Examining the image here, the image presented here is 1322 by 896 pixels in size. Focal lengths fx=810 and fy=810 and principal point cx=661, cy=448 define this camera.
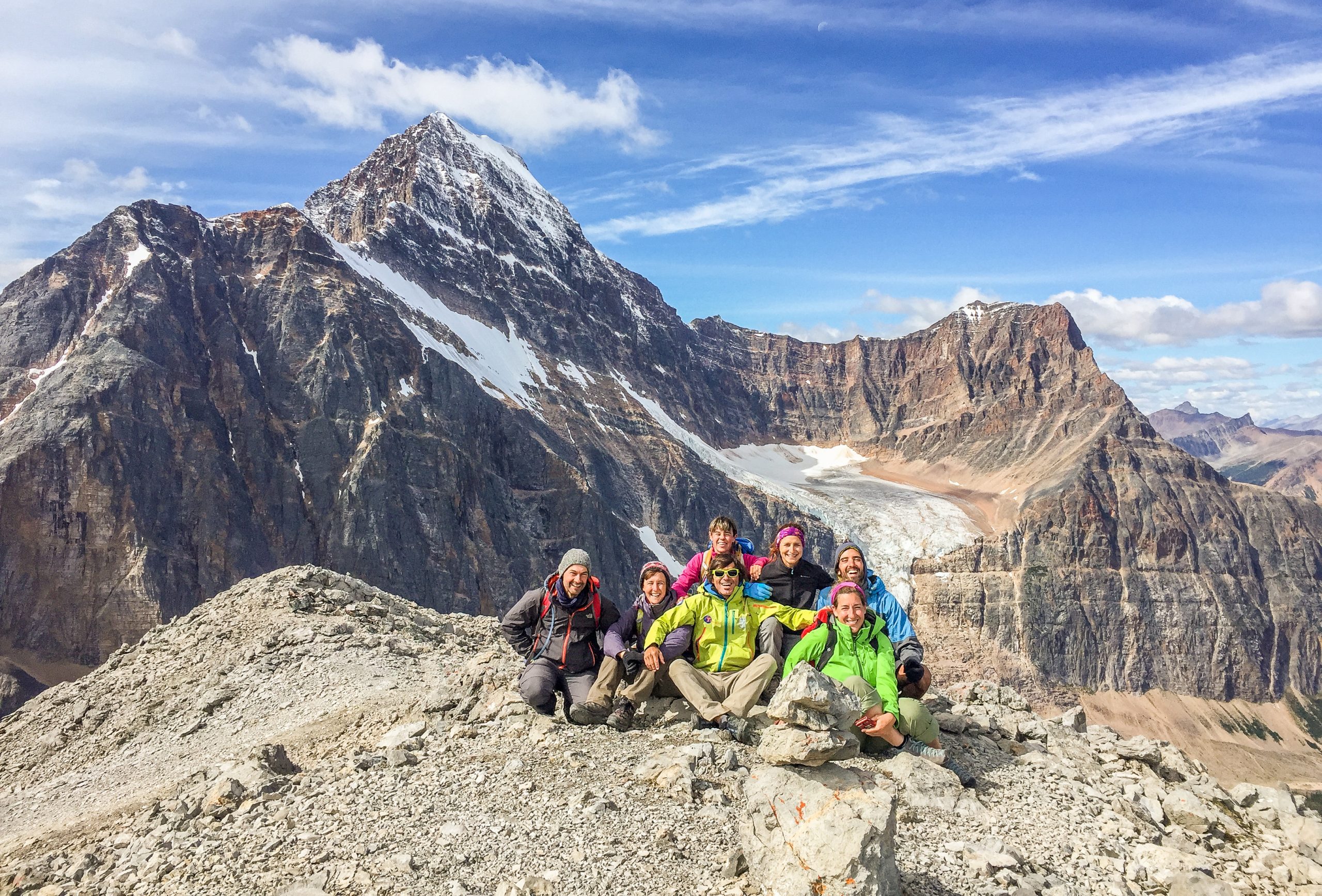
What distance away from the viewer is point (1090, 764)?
10016 millimetres

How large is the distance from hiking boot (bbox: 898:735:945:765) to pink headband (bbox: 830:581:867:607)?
62.6 inches

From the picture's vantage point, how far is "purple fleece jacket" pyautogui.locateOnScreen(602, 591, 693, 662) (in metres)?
9.71

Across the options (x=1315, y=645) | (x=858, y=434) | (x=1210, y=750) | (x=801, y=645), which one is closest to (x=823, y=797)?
(x=801, y=645)

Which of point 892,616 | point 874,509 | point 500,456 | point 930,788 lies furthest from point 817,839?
point 874,509

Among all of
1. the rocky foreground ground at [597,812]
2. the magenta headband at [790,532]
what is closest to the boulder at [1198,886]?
the rocky foreground ground at [597,812]

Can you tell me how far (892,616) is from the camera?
33.8ft

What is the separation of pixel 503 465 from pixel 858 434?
134m

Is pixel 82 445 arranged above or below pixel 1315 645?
above

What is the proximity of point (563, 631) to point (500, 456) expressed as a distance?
2891 inches

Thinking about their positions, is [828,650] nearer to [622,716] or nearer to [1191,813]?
[622,716]

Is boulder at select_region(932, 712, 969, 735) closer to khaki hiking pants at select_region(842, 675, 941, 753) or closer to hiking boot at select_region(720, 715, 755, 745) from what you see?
khaki hiking pants at select_region(842, 675, 941, 753)

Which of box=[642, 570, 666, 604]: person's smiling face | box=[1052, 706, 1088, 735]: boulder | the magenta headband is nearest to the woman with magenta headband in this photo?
the magenta headband

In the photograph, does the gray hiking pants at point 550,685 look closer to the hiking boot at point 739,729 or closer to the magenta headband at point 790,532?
the hiking boot at point 739,729

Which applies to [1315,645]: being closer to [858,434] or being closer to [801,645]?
[858,434]
